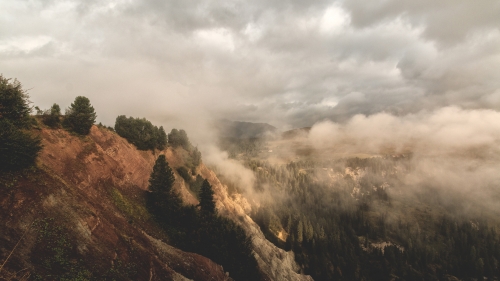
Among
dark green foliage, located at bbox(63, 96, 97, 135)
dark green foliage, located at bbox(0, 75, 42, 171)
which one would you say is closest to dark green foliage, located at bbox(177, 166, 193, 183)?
dark green foliage, located at bbox(63, 96, 97, 135)

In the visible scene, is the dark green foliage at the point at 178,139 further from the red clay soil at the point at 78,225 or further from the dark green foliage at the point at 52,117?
the dark green foliage at the point at 52,117

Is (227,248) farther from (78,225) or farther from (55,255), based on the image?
(55,255)

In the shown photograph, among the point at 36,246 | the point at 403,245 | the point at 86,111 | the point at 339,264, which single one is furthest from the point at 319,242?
the point at 36,246

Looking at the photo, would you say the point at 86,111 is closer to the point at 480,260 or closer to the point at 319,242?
the point at 319,242

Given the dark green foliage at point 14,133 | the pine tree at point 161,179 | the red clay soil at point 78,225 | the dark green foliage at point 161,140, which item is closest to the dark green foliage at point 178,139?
the dark green foliage at point 161,140

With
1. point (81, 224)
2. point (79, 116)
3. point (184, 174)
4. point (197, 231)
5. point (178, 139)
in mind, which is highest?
point (79, 116)

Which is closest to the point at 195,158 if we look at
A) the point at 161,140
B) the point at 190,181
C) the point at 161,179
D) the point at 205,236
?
the point at 190,181
